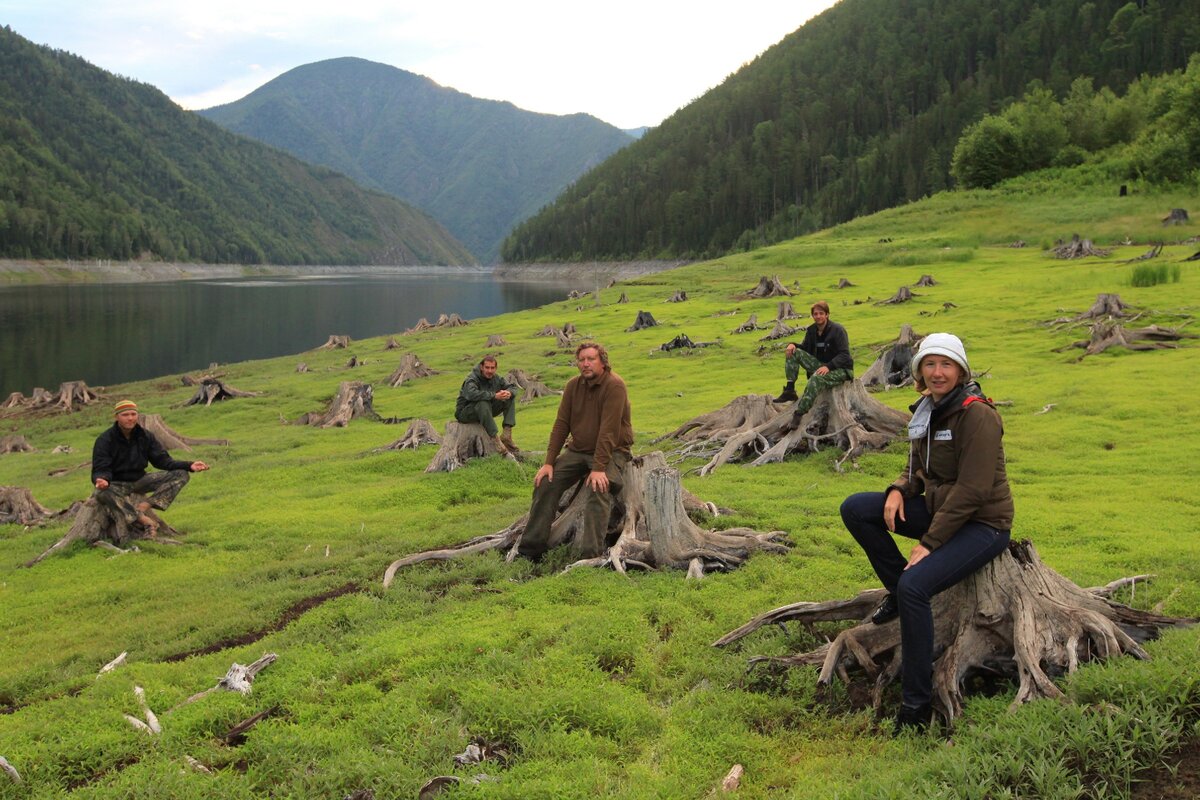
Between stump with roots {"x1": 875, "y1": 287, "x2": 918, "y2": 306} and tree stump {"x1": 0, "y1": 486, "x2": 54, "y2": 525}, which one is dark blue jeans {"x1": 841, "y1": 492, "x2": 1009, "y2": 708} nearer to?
tree stump {"x1": 0, "y1": 486, "x2": 54, "y2": 525}

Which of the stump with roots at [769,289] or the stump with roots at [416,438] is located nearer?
the stump with roots at [416,438]

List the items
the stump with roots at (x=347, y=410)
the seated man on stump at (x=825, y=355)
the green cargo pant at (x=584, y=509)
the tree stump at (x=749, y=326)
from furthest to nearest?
the tree stump at (x=749, y=326)
the stump with roots at (x=347, y=410)
the seated man on stump at (x=825, y=355)
the green cargo pant at (x=584, y=509)

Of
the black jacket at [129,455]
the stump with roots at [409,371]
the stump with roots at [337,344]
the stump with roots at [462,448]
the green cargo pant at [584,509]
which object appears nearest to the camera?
the green cargo pant at [584,509]

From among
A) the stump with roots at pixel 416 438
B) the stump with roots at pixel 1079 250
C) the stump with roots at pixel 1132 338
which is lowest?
the stump with roots at pixel 416 438

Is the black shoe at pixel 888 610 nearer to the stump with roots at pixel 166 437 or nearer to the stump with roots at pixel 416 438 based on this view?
the stump with roots at pixel 416 438

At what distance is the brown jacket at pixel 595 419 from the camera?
34.1 ft

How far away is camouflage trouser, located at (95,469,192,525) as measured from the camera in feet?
43.9

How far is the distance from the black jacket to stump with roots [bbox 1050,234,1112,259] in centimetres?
5116

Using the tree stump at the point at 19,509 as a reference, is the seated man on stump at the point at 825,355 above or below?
above

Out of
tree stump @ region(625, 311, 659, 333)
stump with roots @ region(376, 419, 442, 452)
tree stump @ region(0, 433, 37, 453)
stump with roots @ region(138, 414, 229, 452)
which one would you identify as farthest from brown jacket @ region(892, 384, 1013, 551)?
tree stump @ region(625, 311, 659, 333)

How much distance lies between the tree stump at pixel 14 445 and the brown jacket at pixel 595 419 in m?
23.9

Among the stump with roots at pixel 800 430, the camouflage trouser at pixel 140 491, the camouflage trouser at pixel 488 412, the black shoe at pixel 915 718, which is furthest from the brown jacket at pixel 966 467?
the camouflage trouser at pixel 140 491

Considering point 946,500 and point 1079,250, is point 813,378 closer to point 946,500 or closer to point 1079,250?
point 946,500

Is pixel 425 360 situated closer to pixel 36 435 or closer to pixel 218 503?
pixel 36 435
